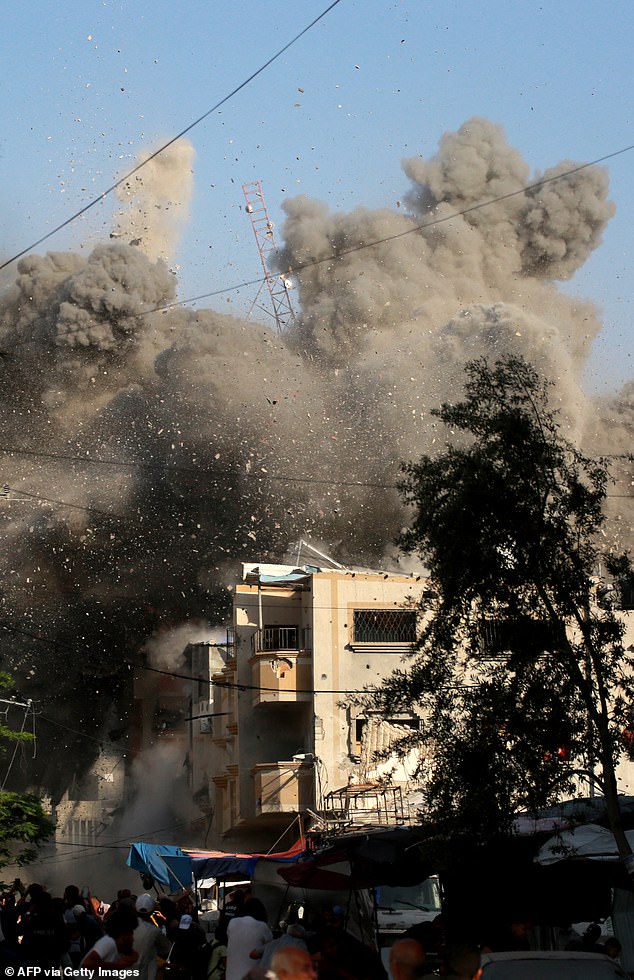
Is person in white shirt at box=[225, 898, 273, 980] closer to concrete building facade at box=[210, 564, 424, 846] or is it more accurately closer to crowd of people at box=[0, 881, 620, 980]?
crowd of people at box=[0, 881, 620, 980]

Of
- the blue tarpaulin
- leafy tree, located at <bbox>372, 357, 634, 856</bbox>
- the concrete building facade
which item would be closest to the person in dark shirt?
leafy tree, located at <bbox>372, 357, 634, 856</bbox>

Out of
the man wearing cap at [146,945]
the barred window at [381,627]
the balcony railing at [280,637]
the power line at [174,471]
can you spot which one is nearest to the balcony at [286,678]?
the balcony railing at [280,637]

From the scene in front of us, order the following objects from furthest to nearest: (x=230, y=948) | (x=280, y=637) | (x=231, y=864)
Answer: (x=280, y=637) < (x=231, y=864) < (x=230, y=948)

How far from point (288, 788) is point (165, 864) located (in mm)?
8975

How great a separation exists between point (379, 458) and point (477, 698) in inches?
1600

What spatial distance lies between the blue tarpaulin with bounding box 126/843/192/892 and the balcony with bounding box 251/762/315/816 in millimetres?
7970

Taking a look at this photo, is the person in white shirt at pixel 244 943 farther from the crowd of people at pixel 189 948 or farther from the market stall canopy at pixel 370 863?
the market stall canopy at pixel 370 863

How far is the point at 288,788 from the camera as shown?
37.7m

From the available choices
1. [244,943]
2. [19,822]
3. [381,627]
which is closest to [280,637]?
[381,627]

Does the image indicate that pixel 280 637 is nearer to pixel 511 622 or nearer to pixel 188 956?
pixel 511 622

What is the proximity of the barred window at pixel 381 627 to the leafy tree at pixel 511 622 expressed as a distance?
20.9 metres

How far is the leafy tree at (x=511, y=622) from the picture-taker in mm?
16641

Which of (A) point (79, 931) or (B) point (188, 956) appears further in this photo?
(A) point (79, 931)

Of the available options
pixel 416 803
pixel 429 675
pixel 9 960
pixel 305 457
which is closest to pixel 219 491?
pixel 305 457
